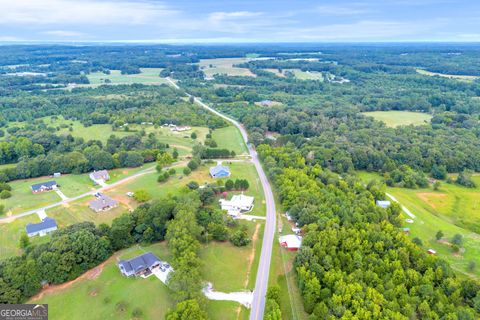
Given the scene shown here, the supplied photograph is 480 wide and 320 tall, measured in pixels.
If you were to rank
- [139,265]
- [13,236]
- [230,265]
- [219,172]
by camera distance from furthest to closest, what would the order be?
[219,172] → [13,236] → [230,265] → [139,265]

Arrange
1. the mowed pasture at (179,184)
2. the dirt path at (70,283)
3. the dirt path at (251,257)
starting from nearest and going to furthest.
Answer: the dirt path at (251,257) < the dirt path at (70,283) < the mowed pasture at (179,184)

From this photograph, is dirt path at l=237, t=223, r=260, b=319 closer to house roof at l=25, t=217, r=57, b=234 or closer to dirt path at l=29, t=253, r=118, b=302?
dirt path at l=29, t=253, r=118, b=302

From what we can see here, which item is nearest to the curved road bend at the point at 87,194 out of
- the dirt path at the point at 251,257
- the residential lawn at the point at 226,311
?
the dirt path at the point at 251,257

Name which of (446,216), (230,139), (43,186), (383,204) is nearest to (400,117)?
(230,139)

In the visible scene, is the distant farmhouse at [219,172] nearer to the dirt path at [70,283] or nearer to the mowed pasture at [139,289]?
the mowed pasture at [139,289]

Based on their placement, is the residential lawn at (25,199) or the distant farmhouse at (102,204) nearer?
the distant farmhouse at (102,204)

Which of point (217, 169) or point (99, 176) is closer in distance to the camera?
point (99, 176)

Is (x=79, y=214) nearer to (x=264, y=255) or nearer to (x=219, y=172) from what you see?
(x=219, y=172)
